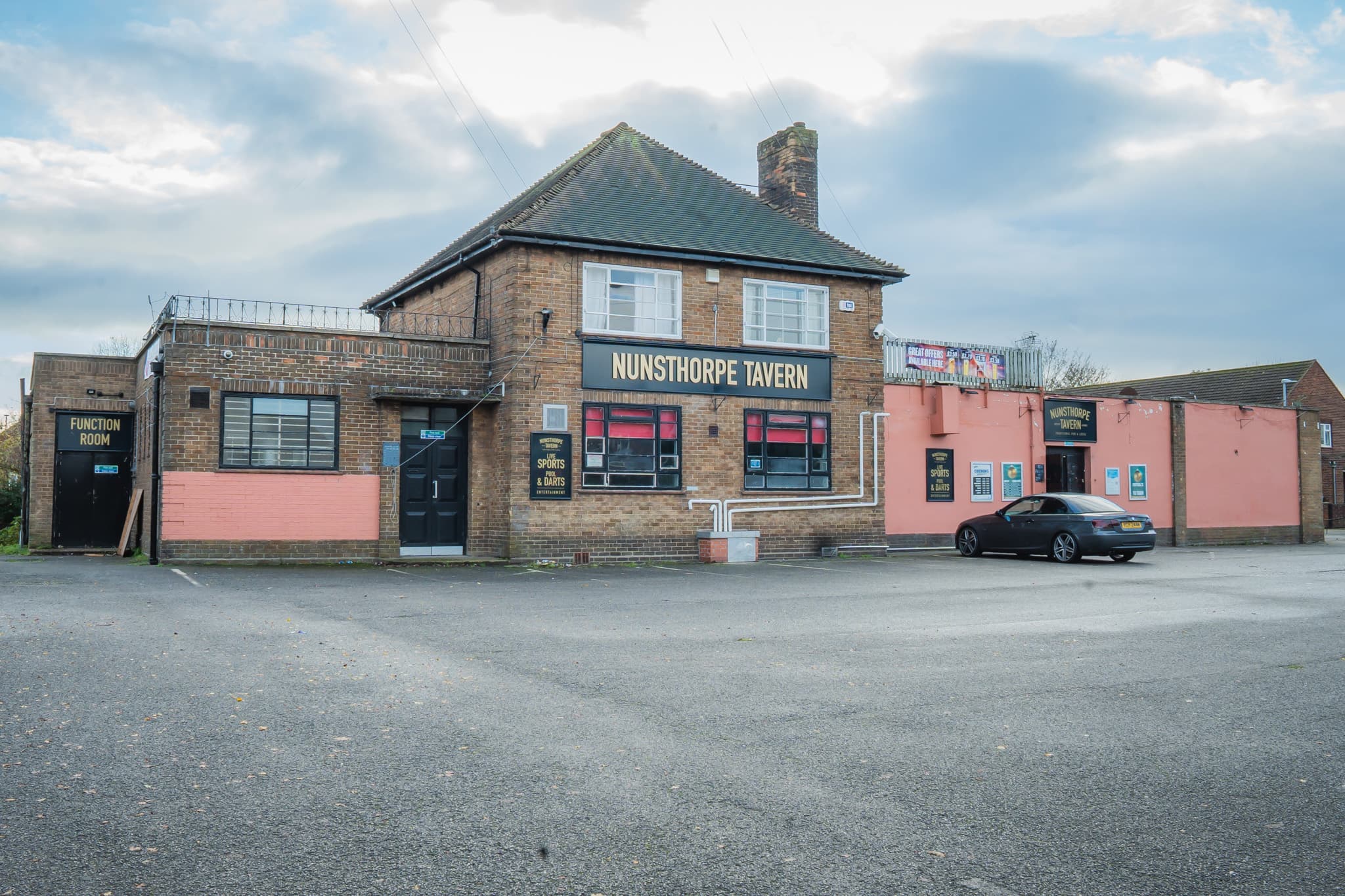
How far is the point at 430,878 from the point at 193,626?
719 cm

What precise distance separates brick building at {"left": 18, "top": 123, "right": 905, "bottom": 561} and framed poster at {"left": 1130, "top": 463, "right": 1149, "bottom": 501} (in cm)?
882

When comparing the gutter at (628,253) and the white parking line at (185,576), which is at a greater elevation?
the gutter at (628,253)

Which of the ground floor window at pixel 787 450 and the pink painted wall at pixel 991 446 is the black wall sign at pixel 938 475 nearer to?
the pink painted wall at pixel 991 446

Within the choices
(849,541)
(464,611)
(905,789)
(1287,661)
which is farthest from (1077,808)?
(849,541)

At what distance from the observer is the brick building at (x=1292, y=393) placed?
47.6 metres

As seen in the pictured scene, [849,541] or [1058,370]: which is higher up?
[1058,370]

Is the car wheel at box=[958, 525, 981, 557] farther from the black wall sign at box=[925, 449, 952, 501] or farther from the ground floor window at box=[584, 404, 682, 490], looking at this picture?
the ground floor window at box=[584, 404, 682, 490]

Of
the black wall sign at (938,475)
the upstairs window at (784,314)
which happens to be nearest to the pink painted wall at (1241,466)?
the black wall sign at (938,475)

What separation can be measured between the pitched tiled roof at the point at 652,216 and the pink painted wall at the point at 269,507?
5223 mm

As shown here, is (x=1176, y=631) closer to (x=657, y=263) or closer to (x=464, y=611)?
(x=464, y=611)

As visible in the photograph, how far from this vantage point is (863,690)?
7.39m

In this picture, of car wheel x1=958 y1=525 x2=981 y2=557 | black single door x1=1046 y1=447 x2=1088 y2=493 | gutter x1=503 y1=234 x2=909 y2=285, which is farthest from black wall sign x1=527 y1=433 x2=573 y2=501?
black single door x1=1046 y1=447 x2=1088 y2=493

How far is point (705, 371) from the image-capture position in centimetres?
2084

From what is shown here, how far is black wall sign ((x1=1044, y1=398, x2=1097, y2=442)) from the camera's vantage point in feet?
87.0
